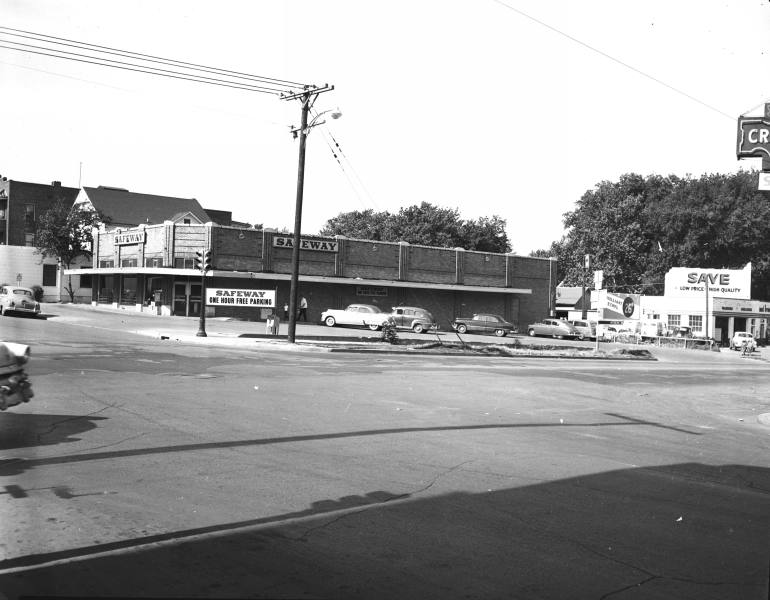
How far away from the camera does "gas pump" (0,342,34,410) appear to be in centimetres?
805

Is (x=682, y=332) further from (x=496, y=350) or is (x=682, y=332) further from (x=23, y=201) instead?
(x=23, y=201)

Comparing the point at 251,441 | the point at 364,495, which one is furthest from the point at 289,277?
the point at 364,495

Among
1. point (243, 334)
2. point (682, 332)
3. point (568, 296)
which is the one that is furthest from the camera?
point (568, 296)

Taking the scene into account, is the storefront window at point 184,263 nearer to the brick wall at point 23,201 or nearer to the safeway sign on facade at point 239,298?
the safeway sign on facade at point 239,298

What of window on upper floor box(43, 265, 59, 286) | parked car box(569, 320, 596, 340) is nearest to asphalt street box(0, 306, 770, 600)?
parked car box(569, 320, 596, 340)

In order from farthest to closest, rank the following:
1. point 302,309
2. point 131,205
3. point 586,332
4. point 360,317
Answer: point 131,205
point 586,332
point 302,309
point 360,317

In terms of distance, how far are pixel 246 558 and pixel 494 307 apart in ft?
184

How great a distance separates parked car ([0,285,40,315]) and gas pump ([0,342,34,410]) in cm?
3095

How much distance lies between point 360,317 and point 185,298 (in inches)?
492

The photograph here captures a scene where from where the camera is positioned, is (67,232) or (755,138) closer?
(755,138)

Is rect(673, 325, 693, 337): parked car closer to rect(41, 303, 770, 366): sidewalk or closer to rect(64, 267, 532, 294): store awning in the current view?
rect(64, 267, 532, 294): store awning

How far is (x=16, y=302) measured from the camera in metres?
35.9

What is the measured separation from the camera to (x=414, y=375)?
742 inches

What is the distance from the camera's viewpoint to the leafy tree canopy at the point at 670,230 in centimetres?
7625
